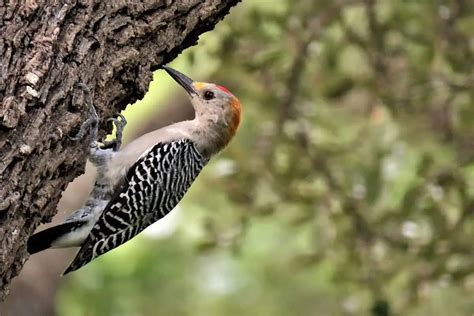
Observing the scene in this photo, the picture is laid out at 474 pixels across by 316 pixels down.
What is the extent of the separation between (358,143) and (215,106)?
127cm

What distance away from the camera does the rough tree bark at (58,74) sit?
3.47 metres

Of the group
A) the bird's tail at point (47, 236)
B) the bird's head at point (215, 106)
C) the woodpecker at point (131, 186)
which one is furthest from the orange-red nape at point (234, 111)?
the bird's tail at point (47, 236)

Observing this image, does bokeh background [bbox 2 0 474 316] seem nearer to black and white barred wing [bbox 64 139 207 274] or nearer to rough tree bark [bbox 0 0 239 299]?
black and white barred wing [bbox 64 139 207 274]

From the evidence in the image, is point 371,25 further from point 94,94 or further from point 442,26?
point 94,94

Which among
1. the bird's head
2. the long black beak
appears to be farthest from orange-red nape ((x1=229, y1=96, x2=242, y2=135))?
the long black beak

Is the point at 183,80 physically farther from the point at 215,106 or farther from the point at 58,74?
the point at 58,74

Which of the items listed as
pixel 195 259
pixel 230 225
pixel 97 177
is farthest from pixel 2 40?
pixel 195 259

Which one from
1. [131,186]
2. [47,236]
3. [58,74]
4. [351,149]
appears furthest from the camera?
[351,149]

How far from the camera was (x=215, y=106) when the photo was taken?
600 cm

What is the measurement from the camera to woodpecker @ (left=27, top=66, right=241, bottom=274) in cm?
496

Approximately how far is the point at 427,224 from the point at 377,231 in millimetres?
359

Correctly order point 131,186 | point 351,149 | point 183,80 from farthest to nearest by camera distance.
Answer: point 351,149
point 183,80
point 131,186

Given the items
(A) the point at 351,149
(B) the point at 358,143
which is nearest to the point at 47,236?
(A) the point at 351,149

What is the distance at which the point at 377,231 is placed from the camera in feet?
21.8
